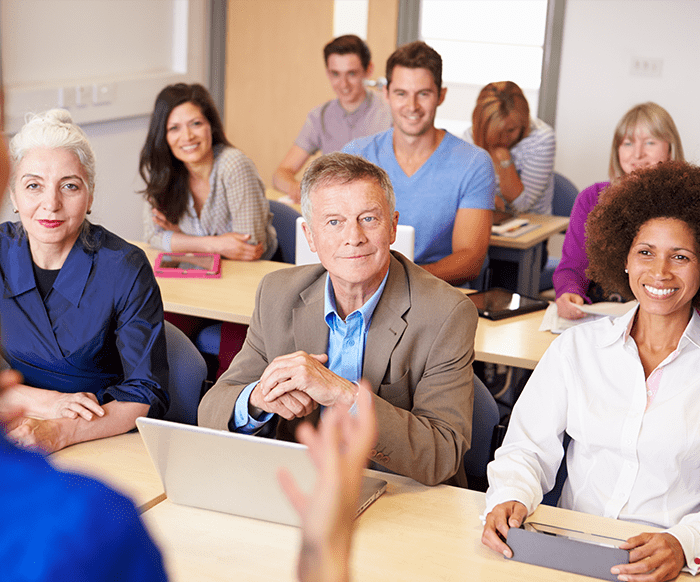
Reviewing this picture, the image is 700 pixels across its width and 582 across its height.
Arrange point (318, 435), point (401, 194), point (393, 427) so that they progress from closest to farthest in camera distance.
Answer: point (318, 435), point (393, 427), point (401, 194)

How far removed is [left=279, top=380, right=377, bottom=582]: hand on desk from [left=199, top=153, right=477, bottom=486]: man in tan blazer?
1.05 m

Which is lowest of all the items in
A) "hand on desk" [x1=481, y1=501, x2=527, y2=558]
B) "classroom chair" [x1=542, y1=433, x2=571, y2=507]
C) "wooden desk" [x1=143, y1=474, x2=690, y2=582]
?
"classroom chair" [x1=542, y1=433, x2=571, y2=507]

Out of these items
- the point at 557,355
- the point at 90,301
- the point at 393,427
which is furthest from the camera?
the point at 90,301

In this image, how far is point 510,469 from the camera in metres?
1.64

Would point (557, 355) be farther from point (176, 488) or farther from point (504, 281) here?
point (504, 281)

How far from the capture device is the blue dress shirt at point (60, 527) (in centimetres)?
41

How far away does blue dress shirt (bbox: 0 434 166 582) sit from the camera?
0.41 m

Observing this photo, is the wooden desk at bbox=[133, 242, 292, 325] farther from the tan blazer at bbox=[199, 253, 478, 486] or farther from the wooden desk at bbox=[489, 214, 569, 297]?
the wooden desk at bbox=[489, 214, 569, 297]

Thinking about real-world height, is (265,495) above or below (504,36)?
below

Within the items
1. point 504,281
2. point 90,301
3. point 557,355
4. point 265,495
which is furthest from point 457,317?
point 504,281

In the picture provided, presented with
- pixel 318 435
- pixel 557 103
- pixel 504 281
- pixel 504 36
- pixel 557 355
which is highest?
pixel 504 36

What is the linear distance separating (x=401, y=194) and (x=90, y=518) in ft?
9.88

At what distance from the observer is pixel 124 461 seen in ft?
5.54

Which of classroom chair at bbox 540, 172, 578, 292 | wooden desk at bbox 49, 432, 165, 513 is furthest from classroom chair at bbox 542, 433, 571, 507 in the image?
classroom chair at bbox 540, 172, 578, 292
